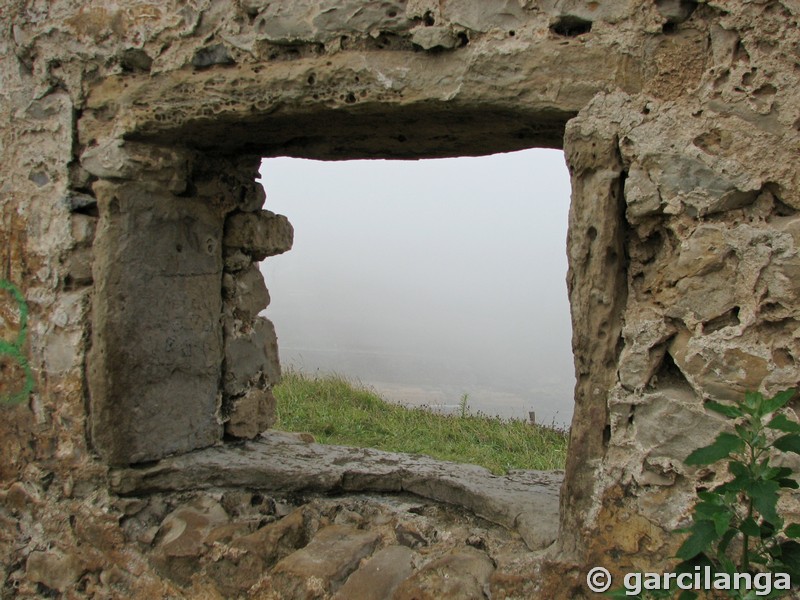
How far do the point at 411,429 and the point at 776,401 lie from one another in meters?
3.44

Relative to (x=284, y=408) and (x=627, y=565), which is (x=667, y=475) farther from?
(x=284, y=408)

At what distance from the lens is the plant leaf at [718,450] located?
4.65ft

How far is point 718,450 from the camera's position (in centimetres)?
142

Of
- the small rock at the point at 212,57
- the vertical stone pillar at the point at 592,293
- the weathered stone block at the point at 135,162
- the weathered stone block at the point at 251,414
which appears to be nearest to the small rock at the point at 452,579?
the vertical stone pillar at the point at 592,293

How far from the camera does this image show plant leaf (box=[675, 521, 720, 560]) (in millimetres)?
1412

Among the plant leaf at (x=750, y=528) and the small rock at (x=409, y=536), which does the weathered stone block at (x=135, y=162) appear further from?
the plant leaf at (x=750, y=528)

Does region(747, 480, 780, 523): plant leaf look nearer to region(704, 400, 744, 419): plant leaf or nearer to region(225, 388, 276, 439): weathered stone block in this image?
region(704, 400, 744, 419): plant leaf

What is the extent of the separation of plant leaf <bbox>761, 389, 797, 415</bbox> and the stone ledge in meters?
0.87

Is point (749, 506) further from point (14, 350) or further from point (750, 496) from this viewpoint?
point (14, 350)

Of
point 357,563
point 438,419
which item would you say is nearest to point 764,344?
point 357,563

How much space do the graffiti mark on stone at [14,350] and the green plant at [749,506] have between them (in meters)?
1.89

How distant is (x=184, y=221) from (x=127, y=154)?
0.28 metres

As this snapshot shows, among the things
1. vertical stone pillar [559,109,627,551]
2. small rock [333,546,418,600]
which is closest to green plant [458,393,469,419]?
small rock [333,546,418,600]

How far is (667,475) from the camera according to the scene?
169 cm
